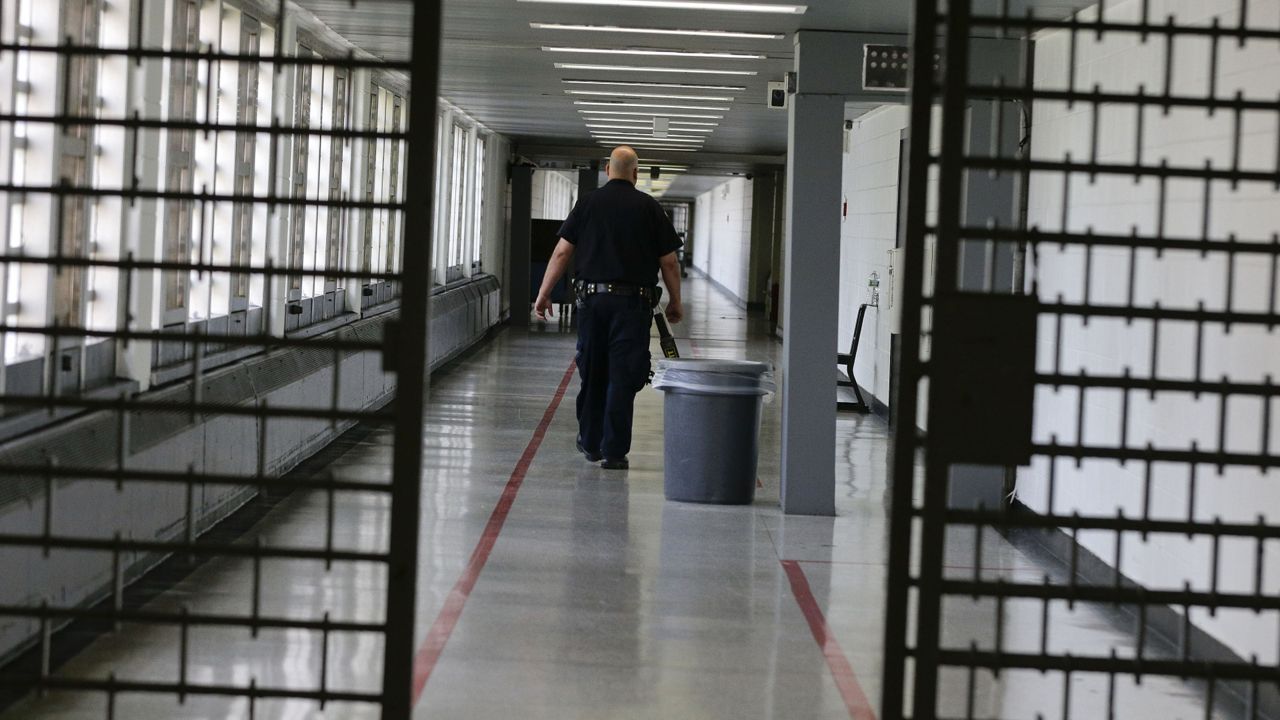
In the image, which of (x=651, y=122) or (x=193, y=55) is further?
(x=651, y=122)

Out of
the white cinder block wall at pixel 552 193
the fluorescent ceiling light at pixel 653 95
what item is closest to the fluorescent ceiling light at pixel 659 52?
the fluorescent ceiling light at pixel 653 95

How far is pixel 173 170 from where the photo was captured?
689cm

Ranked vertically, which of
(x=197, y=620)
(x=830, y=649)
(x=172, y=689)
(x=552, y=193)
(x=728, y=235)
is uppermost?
(x=552, y=193)

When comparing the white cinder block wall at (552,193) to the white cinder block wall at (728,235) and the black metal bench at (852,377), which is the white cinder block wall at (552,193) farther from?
the black metal bench at (852,377)

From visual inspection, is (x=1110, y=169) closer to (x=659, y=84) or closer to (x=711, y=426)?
(x=711, y=426)

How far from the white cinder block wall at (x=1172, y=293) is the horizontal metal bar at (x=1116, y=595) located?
0.19 metres

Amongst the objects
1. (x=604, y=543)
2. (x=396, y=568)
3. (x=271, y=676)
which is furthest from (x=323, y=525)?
(x=396, y=568)

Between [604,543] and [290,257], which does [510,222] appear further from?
[604,543]

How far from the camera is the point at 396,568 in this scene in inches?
125

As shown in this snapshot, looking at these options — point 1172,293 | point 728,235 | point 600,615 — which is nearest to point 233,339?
point 600,615

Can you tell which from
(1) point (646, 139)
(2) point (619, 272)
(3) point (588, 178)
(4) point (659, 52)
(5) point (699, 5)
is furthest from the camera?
(3) point (588, 178)

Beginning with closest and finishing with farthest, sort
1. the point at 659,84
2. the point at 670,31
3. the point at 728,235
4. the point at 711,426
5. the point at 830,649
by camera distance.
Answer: the point at 830,649, the point at 711,426, the point at 670,31, the point at 659,84, the point at 728,235

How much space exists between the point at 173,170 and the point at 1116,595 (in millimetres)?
5232

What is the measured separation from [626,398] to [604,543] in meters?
1.84
